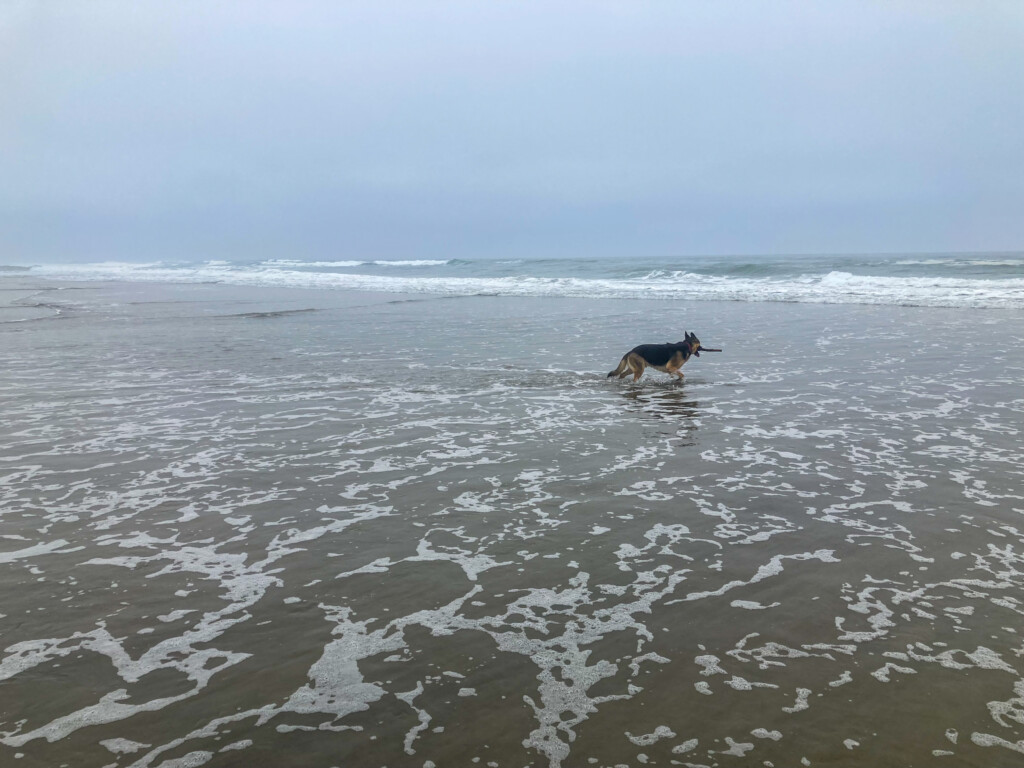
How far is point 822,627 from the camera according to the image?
376cm

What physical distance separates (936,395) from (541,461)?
6355 millimetres

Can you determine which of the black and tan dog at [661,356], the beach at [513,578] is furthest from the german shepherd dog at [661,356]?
the beach at [513,578]

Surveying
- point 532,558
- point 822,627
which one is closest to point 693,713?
point 822,627

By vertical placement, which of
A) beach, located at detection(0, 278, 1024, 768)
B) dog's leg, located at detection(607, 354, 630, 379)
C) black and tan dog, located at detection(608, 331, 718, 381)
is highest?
black and tan dog, located at detection(608, 331, 718, 381)

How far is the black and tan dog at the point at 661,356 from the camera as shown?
1115 centimetres

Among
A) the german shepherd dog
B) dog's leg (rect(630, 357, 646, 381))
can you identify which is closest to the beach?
the german shepherd dog

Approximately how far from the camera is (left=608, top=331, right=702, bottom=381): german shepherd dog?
36.6 ft

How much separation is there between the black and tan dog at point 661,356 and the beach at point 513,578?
971mm

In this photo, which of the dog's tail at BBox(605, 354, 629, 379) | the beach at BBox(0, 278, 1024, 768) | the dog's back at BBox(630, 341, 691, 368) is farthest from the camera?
the dog's tail at BBox(605, 354, 629, 379)

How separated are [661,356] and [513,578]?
733 cm

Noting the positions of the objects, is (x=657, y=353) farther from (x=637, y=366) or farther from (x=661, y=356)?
(x=637, y=366)

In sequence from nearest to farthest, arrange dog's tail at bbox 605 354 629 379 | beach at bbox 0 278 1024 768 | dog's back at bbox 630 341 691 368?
beach at bbox 0 278 1024 768 → dog's back at bbox 630 341 691 368 → dog's tail at bbox 605 354 629 379

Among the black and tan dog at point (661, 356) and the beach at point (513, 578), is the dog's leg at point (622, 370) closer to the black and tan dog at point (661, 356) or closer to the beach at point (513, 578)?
the black and tan dog at point (661, 356)

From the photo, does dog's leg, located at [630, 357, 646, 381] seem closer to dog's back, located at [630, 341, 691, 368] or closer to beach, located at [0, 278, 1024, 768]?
dog's back, located at [630, 341, 691, 368]
